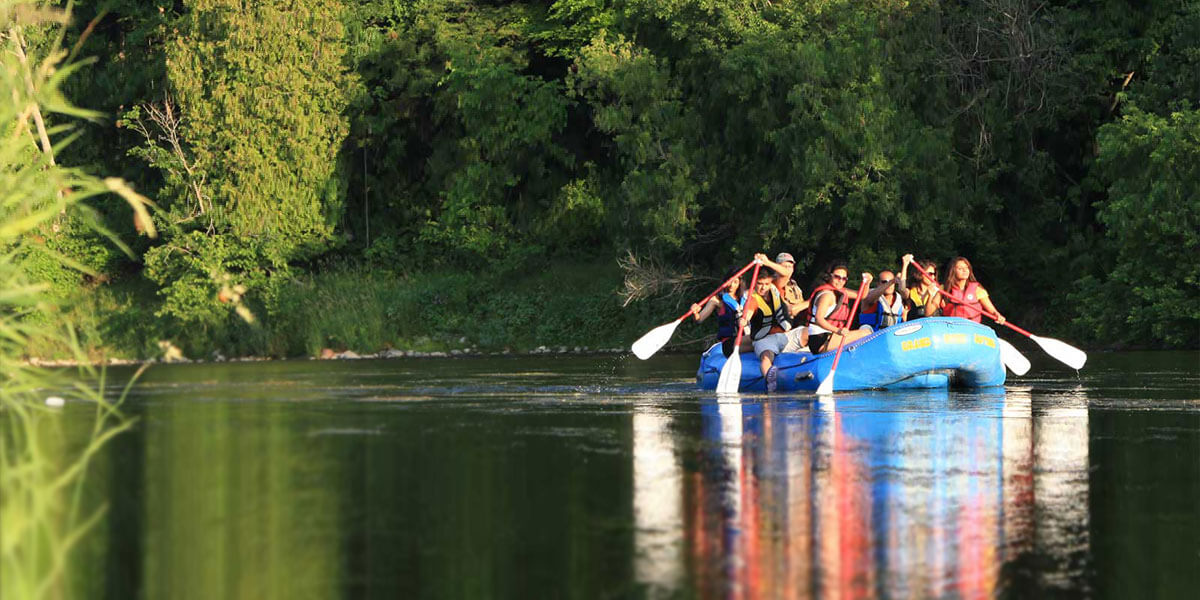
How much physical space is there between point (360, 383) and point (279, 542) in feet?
51.1

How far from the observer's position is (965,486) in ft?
33.9

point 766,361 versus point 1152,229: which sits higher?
point 1152,229

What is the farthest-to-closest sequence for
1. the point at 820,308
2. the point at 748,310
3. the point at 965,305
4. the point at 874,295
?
the point at 965,305 < the point at 874,295 < the point at 748,310 < the point at 820,308

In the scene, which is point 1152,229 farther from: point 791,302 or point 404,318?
point 404,318

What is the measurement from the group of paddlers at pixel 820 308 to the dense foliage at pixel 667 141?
381 inches

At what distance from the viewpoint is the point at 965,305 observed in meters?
21.0

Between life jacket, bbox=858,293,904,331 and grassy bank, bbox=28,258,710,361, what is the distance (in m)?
15.0

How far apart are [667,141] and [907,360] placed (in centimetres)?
1638

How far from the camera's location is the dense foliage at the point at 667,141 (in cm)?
3256

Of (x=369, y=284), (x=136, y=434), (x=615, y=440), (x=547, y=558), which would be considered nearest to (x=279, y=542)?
(x=547, y=558)

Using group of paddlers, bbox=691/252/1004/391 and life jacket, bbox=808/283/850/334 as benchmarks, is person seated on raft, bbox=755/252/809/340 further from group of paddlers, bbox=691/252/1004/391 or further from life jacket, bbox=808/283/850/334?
life jacket, bbox=808/283/850/334

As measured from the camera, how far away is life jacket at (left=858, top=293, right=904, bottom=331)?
21.1 metres

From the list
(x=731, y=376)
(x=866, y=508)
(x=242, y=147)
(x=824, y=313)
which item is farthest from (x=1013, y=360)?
(x=242, y=147)

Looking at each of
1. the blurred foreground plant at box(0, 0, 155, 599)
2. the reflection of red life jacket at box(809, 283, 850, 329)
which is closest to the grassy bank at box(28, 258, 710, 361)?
the reflection of red life jacket at box(809, 283, 850, 329)
